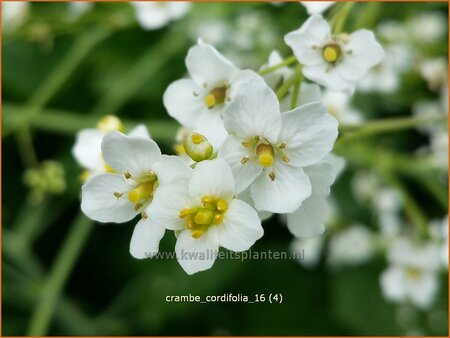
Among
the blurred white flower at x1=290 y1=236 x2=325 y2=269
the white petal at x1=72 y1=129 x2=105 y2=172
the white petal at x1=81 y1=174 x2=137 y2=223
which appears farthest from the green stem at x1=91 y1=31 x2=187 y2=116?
the white petal at x1=81 y1=174 x2=137 y2=223

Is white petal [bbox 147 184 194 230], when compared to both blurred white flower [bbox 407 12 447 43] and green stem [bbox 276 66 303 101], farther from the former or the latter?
blurred white flower [bbox 407 12 447 43]

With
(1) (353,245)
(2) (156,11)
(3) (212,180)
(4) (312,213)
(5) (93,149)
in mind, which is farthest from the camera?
(1) (353,245)

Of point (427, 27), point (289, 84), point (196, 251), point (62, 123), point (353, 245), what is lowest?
point (196, 251)

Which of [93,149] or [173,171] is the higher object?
[93,149]

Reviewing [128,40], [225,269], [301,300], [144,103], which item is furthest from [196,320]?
[128,40]

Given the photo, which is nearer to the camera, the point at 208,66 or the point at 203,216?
the point at 203,216

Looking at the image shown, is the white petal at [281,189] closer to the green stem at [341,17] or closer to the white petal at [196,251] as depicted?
the white petal at [196,251]

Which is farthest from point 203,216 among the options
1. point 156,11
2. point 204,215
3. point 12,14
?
point 12,14

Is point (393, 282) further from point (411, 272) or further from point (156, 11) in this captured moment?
point (156, 11)
